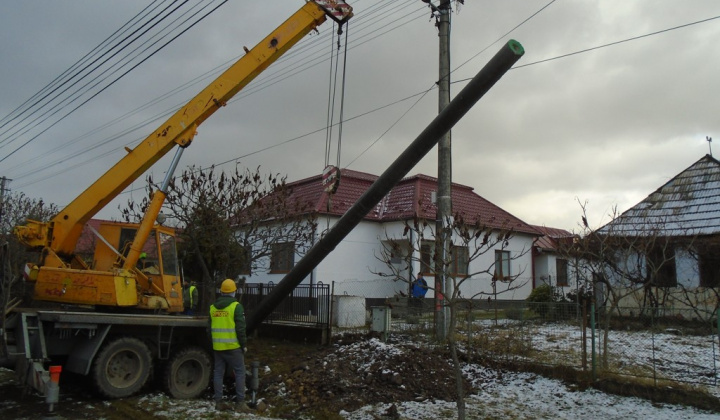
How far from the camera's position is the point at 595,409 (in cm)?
800

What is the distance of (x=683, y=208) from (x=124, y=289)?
1755 cm

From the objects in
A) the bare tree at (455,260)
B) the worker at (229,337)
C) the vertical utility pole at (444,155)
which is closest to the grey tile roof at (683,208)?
the vertical utility pole at (444,155)

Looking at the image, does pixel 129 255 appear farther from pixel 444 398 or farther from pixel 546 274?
pixel 546 274

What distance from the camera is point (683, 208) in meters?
18.3

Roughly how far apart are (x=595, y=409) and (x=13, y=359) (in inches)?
348

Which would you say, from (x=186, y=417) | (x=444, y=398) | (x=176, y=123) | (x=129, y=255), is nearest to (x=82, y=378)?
(x=129, y=255)

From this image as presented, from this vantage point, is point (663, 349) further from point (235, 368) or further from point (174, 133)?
point (174, 133)

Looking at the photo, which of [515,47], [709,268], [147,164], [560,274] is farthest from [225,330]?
[560,274]

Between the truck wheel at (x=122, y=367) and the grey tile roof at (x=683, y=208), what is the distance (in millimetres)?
13526

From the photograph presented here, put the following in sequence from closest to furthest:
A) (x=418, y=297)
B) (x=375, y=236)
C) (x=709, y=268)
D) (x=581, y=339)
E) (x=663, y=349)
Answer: (x=581, y=339)
(x=663, y=349)
(x=418, y=297)
(x=709, y=268)
(x=375, y=236)

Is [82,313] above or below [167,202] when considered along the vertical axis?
below

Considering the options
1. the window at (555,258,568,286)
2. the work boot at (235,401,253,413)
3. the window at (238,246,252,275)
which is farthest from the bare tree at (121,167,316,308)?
the window at (555,258,568,286)

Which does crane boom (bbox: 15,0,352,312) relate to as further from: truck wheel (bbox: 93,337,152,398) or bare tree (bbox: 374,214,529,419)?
bare tree (bbox: 374,214,529,419)

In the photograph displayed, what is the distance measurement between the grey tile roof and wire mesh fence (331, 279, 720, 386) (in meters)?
4.06
